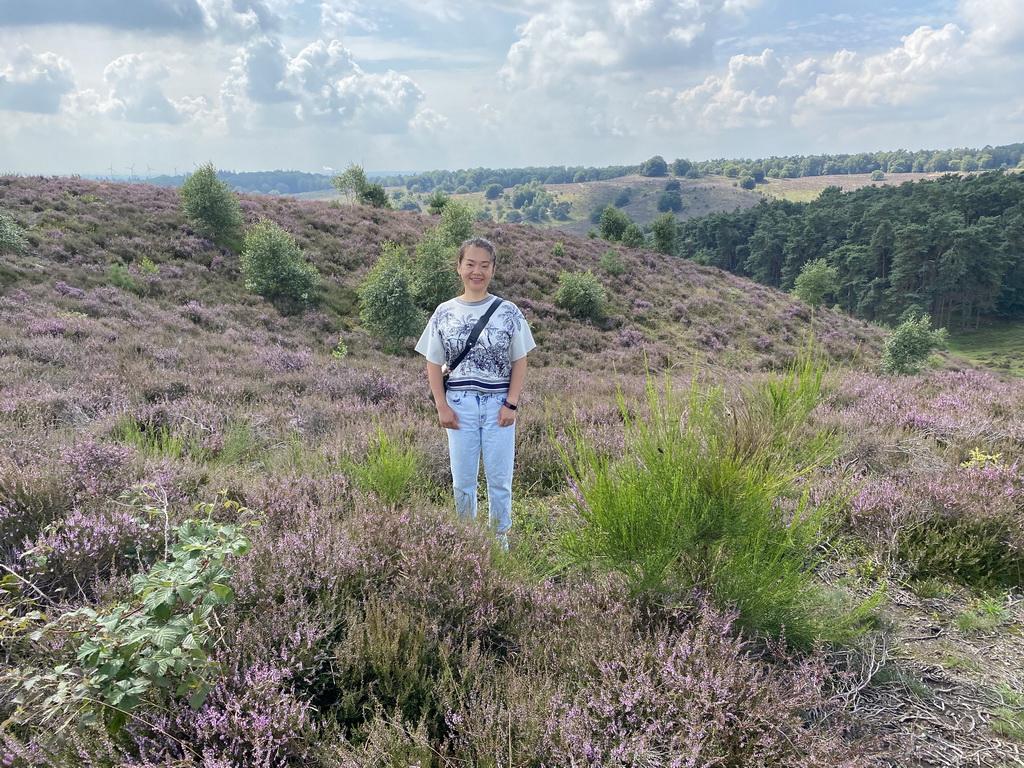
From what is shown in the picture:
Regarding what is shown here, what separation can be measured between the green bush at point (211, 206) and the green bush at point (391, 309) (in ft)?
28.2

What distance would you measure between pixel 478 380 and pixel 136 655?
89.1 inches

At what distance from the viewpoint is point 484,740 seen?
62.7 inches

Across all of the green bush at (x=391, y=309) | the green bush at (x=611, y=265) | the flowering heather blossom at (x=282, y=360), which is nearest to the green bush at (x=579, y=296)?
the green bush at (x=611, y=265)

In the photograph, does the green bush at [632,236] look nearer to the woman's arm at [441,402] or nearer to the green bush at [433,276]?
the green bush at [433,276]

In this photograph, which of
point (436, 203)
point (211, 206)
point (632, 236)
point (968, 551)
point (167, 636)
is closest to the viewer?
point (167, 636)

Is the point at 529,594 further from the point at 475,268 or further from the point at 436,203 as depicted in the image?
the point at 436,203

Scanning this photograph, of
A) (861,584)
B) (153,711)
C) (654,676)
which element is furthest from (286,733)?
(861,584)

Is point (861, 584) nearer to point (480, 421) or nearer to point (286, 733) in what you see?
point (480, 421)

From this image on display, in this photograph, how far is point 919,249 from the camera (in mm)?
52625

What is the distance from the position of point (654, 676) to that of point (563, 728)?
0.43 meters

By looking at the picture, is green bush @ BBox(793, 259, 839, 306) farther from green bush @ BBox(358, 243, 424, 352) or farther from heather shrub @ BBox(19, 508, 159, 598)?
heather shrub @ BBox(19, 508, 159, 598)

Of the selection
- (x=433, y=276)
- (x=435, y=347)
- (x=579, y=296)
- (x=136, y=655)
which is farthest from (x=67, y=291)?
(x=579, y=296)

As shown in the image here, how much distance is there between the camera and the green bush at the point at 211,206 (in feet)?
64.3

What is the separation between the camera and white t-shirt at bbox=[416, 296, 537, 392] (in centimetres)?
339
